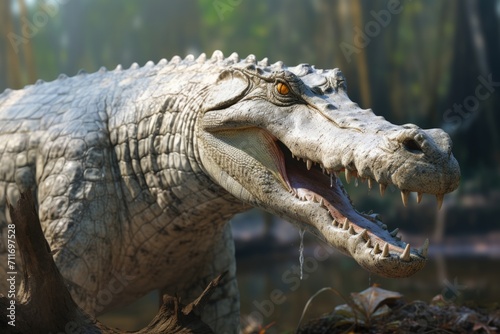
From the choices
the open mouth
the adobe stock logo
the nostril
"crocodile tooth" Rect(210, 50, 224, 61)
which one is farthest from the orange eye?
the adobe stock logo

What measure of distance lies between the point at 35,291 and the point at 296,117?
113 centimetres

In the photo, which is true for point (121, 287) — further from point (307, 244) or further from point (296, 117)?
point (307, 244)

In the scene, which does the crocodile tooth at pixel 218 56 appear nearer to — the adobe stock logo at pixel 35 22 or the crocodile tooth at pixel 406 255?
the crocodile tooth at pixel 406 255

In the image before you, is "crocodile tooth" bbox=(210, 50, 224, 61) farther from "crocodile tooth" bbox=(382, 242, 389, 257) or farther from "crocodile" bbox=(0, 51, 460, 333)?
"crocodile tooth" bbox=(382, 242, 389, 257)

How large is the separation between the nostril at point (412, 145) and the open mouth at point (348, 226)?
0.20 m

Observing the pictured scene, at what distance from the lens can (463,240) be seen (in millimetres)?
10180

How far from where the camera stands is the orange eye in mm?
2473

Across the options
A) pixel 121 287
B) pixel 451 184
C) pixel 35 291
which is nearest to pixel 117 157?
pixel 121 287

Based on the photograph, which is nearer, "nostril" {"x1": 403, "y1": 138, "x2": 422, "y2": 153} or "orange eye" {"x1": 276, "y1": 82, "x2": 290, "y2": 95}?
"nostril" {"x1": 403, "y1": 138, "x2": 422, "y2": 153}

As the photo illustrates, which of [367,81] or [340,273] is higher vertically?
[367,81]

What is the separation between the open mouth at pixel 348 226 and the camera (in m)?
1.91

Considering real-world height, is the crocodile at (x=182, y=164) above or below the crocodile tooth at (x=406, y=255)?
above

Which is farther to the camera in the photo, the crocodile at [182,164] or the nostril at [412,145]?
the crocodile at [182,164]

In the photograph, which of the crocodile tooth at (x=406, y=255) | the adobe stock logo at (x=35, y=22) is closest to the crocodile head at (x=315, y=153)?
the crocodile tooth at (x=406, y=255)
